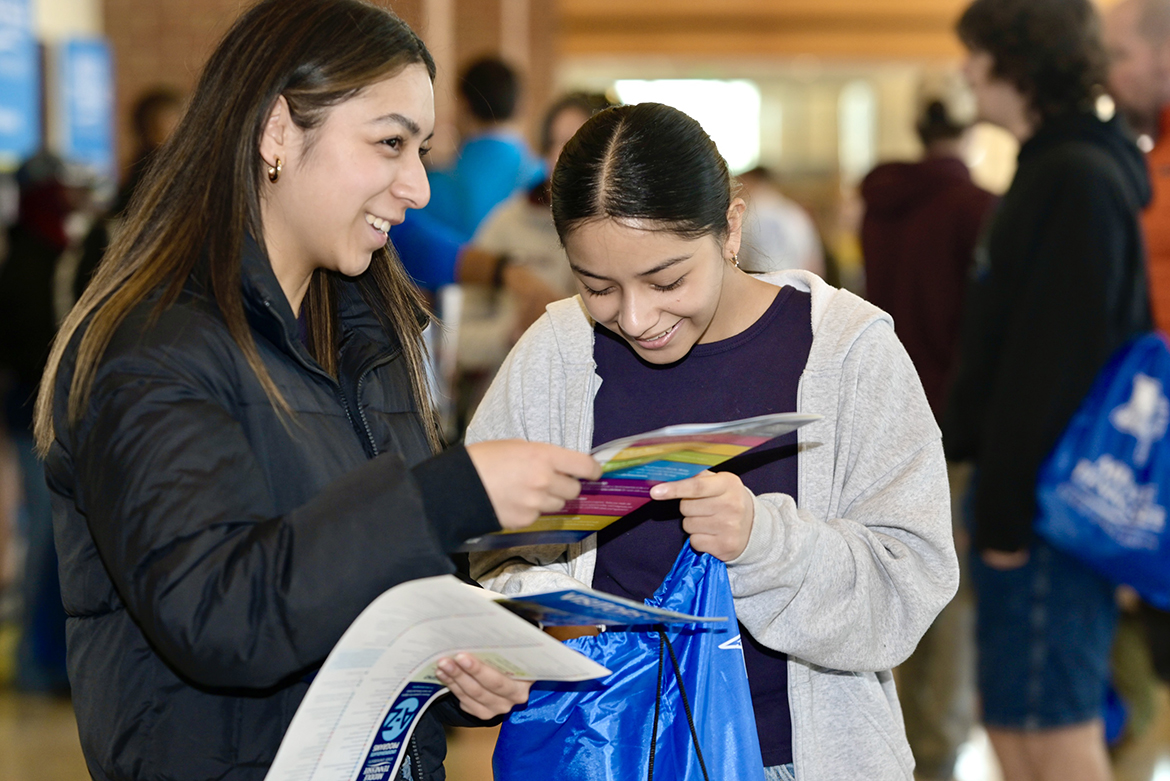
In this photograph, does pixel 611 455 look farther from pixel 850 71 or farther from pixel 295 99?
pixel 850 71

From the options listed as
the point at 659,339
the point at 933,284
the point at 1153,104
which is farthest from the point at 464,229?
the point at 659,339

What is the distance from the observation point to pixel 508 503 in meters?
1.21

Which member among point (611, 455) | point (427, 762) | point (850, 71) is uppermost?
point (850, 71)

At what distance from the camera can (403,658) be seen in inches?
49.4

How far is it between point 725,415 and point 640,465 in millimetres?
406

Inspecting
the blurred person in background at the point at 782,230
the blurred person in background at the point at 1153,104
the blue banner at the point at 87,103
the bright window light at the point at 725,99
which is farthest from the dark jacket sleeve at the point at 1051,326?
the bright window light at the point at 725,99

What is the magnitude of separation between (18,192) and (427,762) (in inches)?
174

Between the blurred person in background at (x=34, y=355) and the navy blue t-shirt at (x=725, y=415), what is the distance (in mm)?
3521

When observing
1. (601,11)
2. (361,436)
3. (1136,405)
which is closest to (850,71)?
(601,11)

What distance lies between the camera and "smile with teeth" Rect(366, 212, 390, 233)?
1456 mm

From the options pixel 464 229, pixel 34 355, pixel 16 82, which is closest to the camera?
pixel 464 229

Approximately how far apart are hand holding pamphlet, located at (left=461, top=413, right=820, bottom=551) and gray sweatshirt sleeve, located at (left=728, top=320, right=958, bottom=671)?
15 cm

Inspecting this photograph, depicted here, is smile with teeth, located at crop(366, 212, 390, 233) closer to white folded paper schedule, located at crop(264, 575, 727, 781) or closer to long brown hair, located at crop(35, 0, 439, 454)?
long brown hair, located at crop(35, 0, 439, 454)

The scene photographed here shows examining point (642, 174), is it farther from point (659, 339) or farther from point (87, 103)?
point (87, 103)
